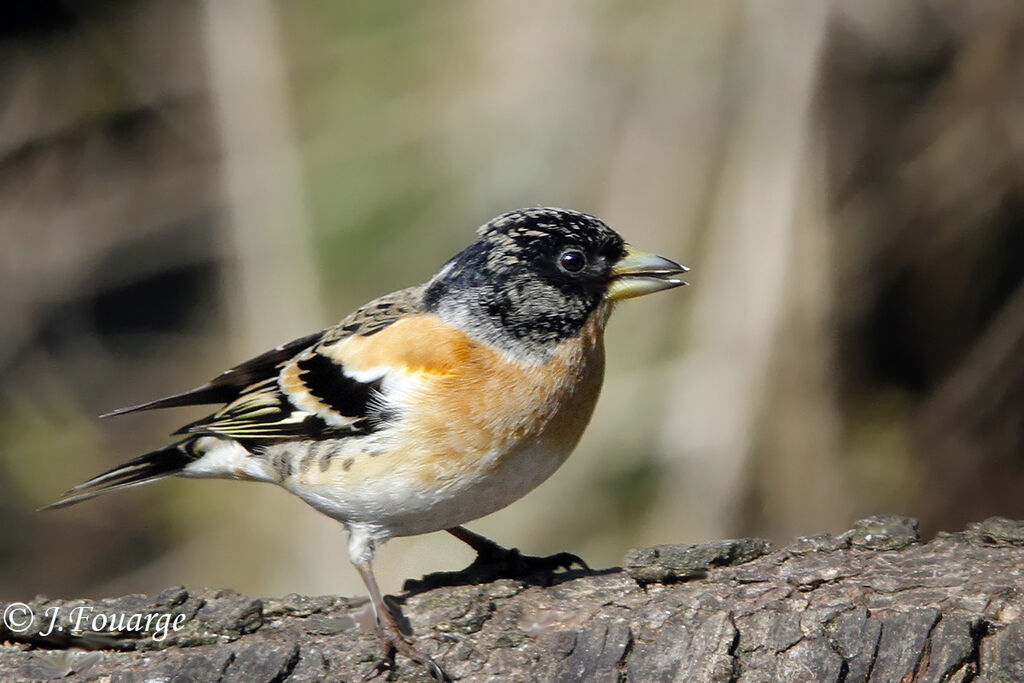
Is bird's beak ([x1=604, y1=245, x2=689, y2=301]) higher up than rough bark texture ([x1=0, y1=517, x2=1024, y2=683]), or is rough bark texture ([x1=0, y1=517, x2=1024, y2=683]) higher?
bird's beak ([x1=604, y1=245, x2=689, y2=301])

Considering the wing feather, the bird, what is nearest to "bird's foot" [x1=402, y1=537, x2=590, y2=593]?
the bird

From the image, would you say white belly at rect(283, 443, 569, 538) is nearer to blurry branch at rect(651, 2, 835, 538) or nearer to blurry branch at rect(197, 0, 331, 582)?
blurry branch at rect(651, 2, 835, 538)

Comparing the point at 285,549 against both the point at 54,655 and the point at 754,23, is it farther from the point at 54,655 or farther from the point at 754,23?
the point at 754,23

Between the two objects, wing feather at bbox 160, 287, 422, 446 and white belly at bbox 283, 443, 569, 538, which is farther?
wing feather at bbox 160, 287, 422, 446

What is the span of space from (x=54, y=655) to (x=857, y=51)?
358 centimetres

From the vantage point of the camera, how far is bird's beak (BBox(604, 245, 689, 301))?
2.97 meters

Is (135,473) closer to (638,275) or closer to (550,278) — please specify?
(550,278)

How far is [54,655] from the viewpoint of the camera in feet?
8.04

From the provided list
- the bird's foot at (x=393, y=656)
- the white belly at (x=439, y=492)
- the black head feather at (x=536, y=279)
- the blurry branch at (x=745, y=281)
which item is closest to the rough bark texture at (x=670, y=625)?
the bird's foot at (x=393, y=656)

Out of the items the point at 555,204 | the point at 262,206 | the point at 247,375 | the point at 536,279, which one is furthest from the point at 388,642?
the point at 262,206

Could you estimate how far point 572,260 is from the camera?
2.98m

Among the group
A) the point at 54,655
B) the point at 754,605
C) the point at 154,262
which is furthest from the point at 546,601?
the point at 154,262

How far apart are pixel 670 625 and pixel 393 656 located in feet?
1.93

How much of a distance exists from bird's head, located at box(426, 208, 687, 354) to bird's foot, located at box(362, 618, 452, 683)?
0.82m
